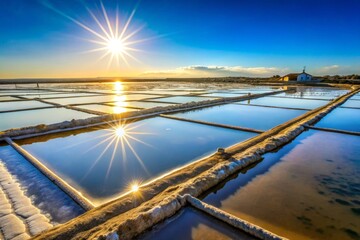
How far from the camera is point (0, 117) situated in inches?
266

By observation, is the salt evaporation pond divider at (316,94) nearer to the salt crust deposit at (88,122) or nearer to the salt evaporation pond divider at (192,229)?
the salt crust deposit at (88,122)

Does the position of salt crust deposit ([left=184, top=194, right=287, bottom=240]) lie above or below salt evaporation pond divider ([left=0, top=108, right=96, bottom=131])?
below

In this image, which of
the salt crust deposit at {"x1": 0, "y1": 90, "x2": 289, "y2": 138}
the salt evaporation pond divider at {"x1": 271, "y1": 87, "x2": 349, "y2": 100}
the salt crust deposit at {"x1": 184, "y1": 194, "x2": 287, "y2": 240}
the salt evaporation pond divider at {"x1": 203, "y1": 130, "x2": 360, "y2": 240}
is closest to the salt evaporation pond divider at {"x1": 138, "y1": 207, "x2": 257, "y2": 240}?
the salt crust deposit at {"x1": 184, "y1": 194, "x2": 287, "y2": 240}

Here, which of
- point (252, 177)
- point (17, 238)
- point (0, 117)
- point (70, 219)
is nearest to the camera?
point (17, 238)

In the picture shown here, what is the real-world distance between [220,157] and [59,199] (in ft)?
6.88

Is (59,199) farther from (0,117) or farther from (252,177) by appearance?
(0,117)

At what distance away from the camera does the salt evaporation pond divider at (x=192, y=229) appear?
5.64 ft

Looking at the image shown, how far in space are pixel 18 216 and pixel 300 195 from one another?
2764mm

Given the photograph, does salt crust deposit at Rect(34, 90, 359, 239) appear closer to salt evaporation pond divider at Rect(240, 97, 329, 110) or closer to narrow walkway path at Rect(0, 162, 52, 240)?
narrow walkway path at Rect(0, 162, 52, 240)

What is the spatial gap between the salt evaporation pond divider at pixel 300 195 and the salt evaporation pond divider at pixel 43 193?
4.52 feet

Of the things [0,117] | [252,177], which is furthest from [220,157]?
[0,117]

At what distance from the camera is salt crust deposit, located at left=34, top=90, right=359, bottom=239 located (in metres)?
1.66

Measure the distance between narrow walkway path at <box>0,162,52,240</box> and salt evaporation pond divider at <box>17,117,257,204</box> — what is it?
49 cm

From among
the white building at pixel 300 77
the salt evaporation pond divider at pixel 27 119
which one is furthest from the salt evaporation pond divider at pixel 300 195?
the white building at pixel 300 77
